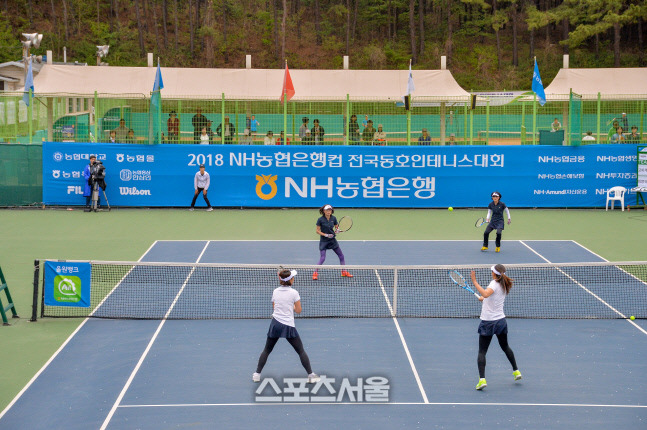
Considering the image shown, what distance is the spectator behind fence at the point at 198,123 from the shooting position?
1153 inches

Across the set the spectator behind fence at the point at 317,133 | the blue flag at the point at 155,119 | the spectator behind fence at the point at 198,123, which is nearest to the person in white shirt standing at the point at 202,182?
the spectator behind fence at the point at 198,123

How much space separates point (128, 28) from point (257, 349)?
216 feet

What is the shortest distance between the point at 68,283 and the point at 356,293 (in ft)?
17.8

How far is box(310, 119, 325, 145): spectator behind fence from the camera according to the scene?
29.0 metres

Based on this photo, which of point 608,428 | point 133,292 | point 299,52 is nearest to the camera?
point 608,428

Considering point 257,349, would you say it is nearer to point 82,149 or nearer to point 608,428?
point 608,428

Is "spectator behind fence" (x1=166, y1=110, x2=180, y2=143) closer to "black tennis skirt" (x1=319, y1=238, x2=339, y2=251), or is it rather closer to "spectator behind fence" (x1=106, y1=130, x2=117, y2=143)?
"spectator behind fence" (x1=106, y1=130, x2=117, y2=143)

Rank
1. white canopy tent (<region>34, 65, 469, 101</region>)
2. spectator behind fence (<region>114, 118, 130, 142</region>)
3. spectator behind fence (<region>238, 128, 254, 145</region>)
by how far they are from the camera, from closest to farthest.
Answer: spectator behind fence (<region>114, 118, 130, 142</region>) < spectator behind fence (<region>238, 128, 254, 145</region>) < white canopy tent (<region>34, 65, 469, 101</region>)

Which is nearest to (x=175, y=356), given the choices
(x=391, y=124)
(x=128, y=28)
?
(x=391, y=124)

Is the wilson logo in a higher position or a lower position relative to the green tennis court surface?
higher

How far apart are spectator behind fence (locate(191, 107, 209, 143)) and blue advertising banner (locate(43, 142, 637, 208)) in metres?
0.87

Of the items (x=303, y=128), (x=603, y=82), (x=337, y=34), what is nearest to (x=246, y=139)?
(x=303, y=128)

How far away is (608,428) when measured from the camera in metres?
9.70

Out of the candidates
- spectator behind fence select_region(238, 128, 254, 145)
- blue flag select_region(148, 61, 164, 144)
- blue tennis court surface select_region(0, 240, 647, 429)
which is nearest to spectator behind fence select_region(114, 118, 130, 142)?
blue flag select_region(148, 61, 164, 144)
